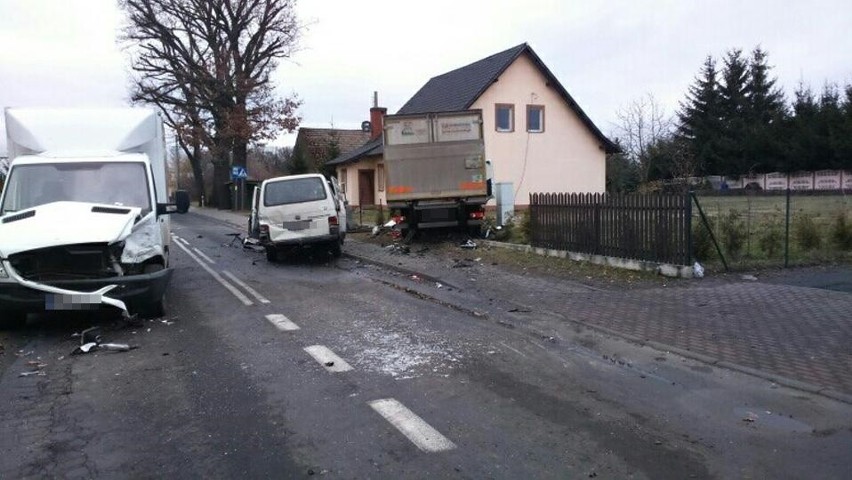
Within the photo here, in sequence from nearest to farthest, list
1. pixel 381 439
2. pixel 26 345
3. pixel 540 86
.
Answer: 1. pixel 381 439
2. pixel 26 345
3. pixel 540 86

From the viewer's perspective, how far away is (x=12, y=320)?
8523 millimetres

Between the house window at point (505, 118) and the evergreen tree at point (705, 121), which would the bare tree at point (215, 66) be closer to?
the house window at point (505, 118)

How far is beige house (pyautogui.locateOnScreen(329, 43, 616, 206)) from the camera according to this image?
3067cm

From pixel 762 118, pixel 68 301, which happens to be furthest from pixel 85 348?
pixel 762 118

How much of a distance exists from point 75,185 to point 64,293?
2.28 meters

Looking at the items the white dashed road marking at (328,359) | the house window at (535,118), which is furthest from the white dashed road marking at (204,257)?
the house window at (535,118)

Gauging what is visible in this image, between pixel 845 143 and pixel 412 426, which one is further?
pixel 845 143

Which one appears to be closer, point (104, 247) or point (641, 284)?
point (104, 247)

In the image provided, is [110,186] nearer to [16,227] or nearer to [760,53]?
[16,227]

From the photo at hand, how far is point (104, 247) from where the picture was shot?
322 inches

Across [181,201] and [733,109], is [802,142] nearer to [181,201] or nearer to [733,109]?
[733,109]

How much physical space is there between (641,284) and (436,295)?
328cm

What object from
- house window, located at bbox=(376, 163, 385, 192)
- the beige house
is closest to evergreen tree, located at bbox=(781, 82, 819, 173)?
the beige house

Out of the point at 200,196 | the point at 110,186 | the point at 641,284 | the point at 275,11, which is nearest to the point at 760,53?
the point at 275,11
